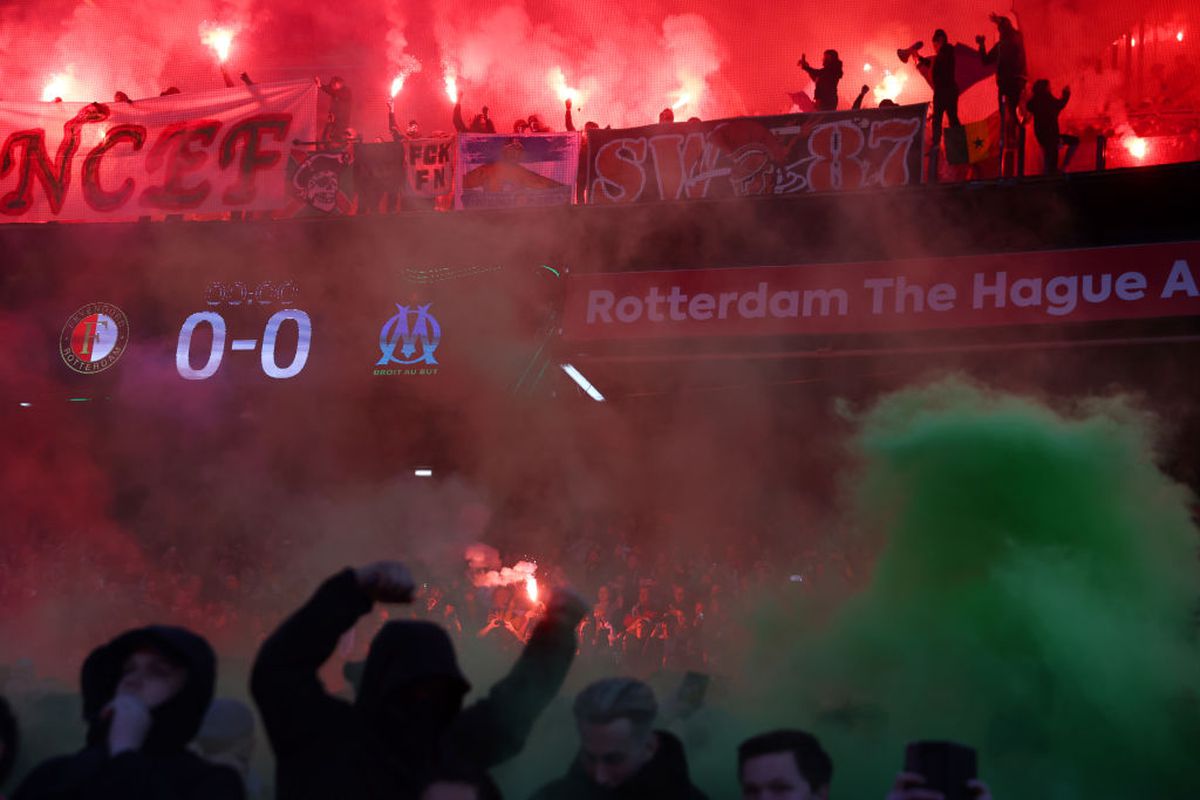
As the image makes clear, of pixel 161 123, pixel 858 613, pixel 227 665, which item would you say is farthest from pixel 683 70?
pixel 227 665

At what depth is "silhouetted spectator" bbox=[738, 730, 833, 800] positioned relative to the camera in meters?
2.31

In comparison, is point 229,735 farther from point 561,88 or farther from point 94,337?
point 561,88

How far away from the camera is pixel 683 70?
390 inches

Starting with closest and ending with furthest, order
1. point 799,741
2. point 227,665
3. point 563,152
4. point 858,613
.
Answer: point 799,741
point 227,665
point 858,613
point 563,152

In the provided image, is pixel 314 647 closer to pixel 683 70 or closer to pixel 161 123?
pixel 161 123

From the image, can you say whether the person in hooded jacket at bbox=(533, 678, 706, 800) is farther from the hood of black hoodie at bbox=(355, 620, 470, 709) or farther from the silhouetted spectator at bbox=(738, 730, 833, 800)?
the hood of black hoodie at bbox=(355, 620, 470, 709)

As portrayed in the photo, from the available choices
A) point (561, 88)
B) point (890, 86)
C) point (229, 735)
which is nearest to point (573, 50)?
point (561, 88)

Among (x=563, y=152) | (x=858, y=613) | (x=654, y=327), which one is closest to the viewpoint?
(x=858, y=613)

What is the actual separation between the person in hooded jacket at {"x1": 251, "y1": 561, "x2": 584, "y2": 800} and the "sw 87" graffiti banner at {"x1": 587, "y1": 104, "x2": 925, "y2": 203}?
5.08 metres

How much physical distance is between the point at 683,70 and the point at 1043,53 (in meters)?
3.14

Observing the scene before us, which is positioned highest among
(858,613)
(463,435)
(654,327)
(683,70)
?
(683,70)

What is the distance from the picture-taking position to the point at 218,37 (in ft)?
34.3

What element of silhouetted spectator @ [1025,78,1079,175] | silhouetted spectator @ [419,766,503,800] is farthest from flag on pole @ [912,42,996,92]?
silhouetted spectator @ [419,766,503,800]

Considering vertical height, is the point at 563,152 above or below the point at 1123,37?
below
